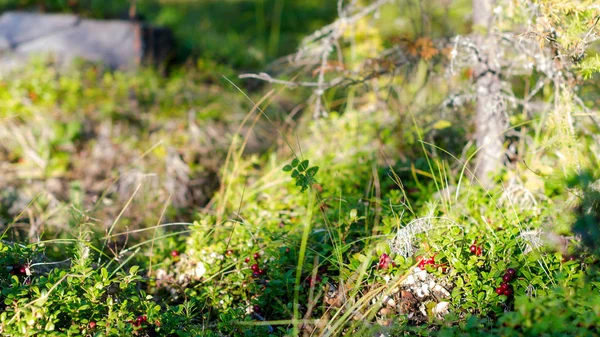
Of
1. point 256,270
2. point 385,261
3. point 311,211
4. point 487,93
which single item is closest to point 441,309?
A: point 385,261

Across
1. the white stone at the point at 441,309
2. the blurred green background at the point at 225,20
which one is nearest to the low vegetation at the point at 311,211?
the white stone at the point at 441,309

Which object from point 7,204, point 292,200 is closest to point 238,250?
point 292,200

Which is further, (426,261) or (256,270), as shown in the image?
(256,270)

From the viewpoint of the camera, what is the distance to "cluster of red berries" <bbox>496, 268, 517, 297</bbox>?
87.7 inches

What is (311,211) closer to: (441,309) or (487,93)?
(441,309)

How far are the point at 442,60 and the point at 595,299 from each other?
5.93 feet

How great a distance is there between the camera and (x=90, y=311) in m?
2.17

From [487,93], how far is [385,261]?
139 centimetres

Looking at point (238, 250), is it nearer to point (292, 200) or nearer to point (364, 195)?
point (292, 200)

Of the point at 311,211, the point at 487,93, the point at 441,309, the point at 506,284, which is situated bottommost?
the point at 441,309

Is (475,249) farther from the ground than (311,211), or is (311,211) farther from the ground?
(311,211)

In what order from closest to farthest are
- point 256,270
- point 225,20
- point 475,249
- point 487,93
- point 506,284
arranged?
point 506,284
point 475,249
point 256,270
point 487,93
point 225,20

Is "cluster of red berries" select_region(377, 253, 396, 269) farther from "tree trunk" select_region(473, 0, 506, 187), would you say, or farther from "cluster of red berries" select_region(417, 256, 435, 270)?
"tree trunk" select_region(473, 0, 506, 187)

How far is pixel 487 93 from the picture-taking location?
313cm
